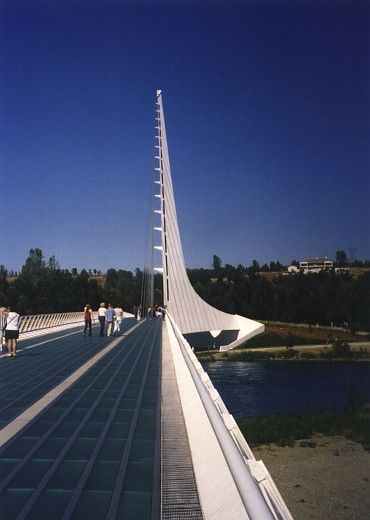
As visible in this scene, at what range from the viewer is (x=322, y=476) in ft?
49.2

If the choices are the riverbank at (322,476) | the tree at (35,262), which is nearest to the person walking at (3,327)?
the riverbank at (322,476)

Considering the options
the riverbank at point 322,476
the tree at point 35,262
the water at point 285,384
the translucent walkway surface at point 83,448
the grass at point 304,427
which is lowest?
the water at point 285,384

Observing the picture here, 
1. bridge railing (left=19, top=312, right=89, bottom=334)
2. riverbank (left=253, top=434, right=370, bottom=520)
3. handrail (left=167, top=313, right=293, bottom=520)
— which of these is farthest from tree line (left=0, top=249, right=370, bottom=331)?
handrail (left=167, top=313, right=293, bottom=520)

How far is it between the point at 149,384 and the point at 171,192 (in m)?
31.2

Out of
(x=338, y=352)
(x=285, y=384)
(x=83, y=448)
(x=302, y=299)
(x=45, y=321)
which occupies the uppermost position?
(x=302, y=299)

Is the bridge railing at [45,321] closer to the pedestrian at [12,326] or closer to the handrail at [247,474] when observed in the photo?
the pedestrian at [12,326]

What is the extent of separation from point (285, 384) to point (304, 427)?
13.8 metres

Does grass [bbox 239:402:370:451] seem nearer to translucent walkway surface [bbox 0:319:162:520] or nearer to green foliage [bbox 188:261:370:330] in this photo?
translucent walkway surface [bbox 0:319:162:520]

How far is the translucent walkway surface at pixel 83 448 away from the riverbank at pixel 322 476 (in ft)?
23.3

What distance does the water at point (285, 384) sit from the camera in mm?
26562

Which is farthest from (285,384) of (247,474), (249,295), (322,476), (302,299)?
(249,295)

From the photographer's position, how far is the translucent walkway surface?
288cm

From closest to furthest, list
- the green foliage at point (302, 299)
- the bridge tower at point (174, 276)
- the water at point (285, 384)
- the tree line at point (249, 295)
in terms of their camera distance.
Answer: the water at point (285, 384)
the bridge tower at point (174, 276)
the tree line at point (249, 295)
the green foliage at point (302, 299)

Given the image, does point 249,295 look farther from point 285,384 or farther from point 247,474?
point 247,474
